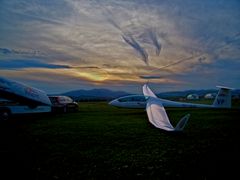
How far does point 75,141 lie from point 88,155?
2.16 m

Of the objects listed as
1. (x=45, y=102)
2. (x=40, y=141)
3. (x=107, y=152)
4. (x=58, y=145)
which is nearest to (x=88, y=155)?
(x=107, y=152)

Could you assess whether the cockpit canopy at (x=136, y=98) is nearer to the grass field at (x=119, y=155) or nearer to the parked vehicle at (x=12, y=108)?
the parked vehicle at (x=12, y=108)

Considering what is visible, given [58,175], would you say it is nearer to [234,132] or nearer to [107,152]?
[107,152]

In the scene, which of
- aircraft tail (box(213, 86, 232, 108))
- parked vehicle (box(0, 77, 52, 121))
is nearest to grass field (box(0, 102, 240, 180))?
parked vehicle (box(0, 77, 52, 121))

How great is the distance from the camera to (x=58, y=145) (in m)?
8.21

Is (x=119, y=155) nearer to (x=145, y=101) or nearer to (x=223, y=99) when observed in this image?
(x=145, y=101)

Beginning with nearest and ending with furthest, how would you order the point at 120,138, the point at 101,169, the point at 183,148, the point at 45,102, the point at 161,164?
the point at 101,169
the point at 161,164
the point at 183,148
the point at 120,138
the point at 45,102

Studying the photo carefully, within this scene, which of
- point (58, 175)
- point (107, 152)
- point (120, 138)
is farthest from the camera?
point (120, 138)

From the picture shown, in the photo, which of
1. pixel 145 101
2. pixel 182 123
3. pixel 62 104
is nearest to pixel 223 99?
pixel 145 101

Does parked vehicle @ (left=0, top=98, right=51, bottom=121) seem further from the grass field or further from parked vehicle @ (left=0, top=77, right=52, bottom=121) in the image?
the grass field

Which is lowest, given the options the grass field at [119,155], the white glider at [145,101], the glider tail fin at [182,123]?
the grass field at [119,155]

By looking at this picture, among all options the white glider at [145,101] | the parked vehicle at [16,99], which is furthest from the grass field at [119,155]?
the white glider at [145,101]

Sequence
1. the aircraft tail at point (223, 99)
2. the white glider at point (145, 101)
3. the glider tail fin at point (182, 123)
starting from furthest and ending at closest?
the aircraft tail at point (223, 99) → the white glider at point (145, 101) → the glider tail fin at point (182, 123)

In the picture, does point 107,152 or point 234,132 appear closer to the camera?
point 107,152
